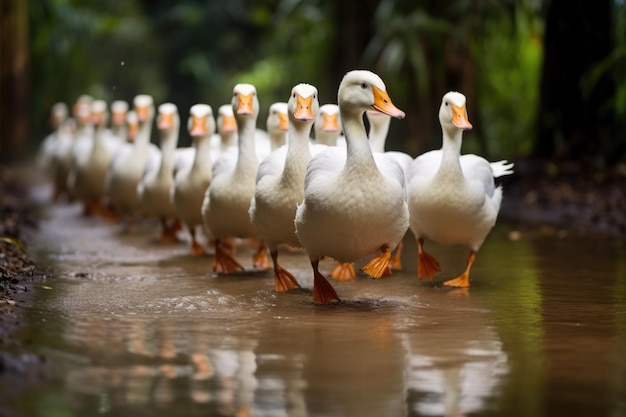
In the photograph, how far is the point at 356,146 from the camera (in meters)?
6.62

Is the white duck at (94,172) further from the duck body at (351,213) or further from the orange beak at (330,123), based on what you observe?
the duck body at (351,213)

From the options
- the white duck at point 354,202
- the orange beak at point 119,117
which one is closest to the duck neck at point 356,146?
the white duck at point 354,202

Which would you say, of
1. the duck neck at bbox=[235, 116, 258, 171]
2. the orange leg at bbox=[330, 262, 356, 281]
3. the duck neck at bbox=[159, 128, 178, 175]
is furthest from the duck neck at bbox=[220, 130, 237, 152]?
the orange leg at bbox=[330, 262, 356, 281]

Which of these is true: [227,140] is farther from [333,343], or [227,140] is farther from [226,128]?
[333,343]

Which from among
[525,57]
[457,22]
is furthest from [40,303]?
[525,57]

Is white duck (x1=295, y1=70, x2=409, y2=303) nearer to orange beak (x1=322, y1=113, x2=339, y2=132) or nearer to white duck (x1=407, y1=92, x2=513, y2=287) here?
white duck (x1=407, y1=92, x2=513, y2=287)

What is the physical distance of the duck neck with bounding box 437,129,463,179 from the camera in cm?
755

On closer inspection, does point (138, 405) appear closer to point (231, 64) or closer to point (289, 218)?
point (289, 218)

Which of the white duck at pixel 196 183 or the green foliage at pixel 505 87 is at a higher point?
Result: the green foliage at pixel 505 87

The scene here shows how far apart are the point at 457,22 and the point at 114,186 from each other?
23.7ft

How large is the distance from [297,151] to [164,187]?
3.35 meters

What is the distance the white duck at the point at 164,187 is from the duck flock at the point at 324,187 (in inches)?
0.5

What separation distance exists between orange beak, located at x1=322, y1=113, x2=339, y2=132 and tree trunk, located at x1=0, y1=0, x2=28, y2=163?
37.2ft

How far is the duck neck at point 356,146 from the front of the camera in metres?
6.53
